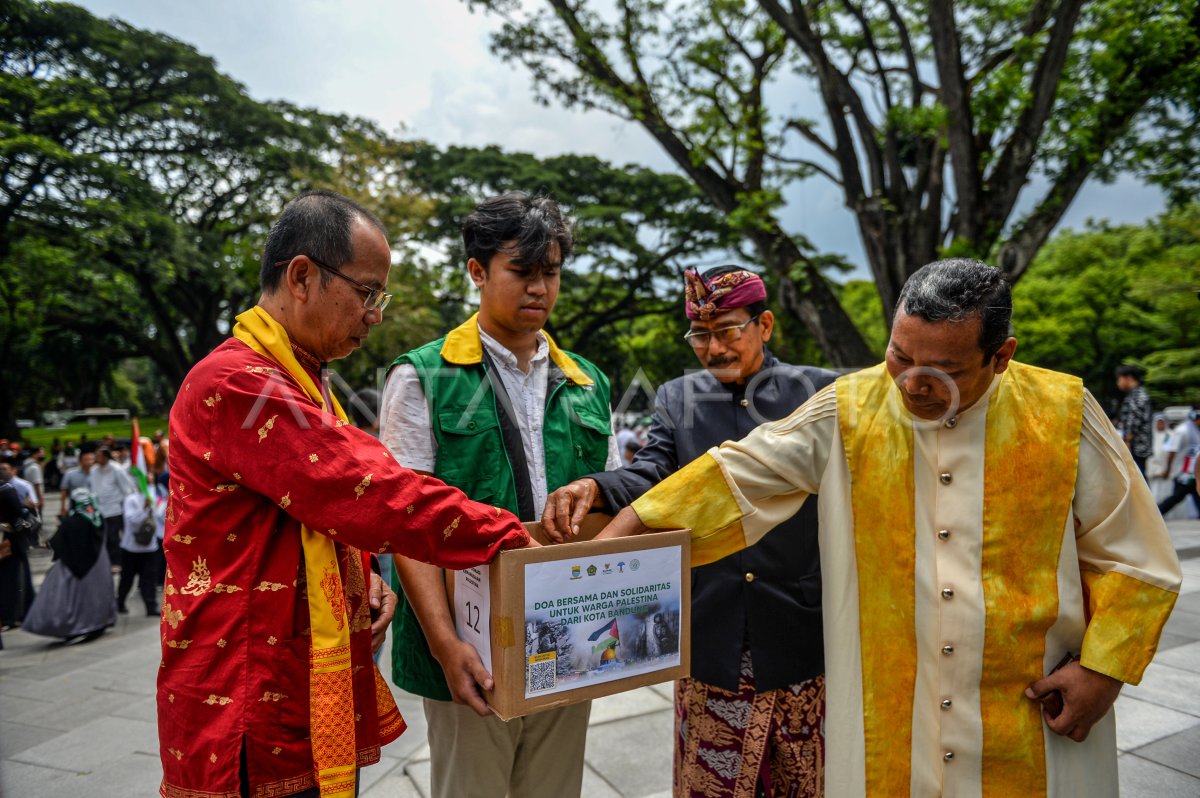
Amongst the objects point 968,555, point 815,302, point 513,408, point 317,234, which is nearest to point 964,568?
point 968,555

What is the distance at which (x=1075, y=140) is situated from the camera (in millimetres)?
8516

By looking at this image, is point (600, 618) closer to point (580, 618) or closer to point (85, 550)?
point (580, 618)

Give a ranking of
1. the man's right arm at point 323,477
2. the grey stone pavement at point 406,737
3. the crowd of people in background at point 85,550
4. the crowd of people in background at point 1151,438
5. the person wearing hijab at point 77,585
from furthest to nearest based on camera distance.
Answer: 1. the crowd of people in background at point 1151,438
2. the person wearing hijab at point 77,585
3. the crowd of people in background at point 85,550
4. the grey stone pavement at point 406,737
5. the man's right arm at point 323,477

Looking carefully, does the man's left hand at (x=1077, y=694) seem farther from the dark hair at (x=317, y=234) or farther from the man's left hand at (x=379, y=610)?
the dark hair at (x=317, y=234)

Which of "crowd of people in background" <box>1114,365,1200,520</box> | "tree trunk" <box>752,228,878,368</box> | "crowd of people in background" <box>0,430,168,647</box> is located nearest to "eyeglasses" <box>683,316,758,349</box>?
"crowd of people in background" <box>0,430,168,647</box>

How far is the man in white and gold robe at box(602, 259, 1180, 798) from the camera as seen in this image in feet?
5.58

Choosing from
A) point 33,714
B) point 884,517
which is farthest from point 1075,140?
point 33,714

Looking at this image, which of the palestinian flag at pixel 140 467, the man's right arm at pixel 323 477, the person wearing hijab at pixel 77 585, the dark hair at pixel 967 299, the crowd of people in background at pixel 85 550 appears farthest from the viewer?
the palestinian flag at pixel 140 467

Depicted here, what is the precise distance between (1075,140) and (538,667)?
378 inches

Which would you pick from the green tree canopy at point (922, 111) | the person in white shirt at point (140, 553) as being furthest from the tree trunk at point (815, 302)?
the person in white shirt at point (140, 553)

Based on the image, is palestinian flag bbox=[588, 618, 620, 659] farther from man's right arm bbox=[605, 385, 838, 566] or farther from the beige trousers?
the beige trousers

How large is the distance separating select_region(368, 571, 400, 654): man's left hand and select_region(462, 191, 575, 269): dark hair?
3.32 feet

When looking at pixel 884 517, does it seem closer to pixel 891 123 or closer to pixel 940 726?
pixel 940 726

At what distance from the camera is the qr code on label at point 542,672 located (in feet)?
5.26
